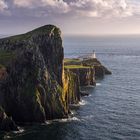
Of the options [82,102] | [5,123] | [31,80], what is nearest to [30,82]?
[31,80]

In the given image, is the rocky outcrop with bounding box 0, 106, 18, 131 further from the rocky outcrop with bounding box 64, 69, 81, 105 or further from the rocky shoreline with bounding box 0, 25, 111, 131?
the rocky outcrop with bounding box 64, 69, 81, 105

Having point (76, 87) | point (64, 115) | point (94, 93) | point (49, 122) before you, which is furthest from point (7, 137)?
point (94, 93)

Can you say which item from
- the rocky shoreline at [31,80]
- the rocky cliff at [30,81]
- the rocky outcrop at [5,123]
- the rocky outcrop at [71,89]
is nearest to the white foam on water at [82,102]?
the rocky outcrop at [71,89]

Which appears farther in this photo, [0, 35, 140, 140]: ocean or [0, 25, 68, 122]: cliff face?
[0, 25, 68, 122]: cliff face

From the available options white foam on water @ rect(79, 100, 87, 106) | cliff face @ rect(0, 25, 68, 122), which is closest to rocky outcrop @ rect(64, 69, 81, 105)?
white foam on water @ rect(79, 100, 87, 106)

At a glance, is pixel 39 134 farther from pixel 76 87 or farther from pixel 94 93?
pixel 94 93

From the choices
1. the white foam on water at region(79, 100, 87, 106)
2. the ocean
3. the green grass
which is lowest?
the ocean

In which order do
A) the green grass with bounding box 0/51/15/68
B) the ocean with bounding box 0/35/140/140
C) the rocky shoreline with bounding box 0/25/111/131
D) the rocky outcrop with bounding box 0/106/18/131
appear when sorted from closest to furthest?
the ocean with bounding box 0/35/140/140
the rocky outcrop with bounding box 0/106/18/131
the rocky shoreline with bounding box 0/25/111/131
the green grass with bounding box 0/51/15/68
